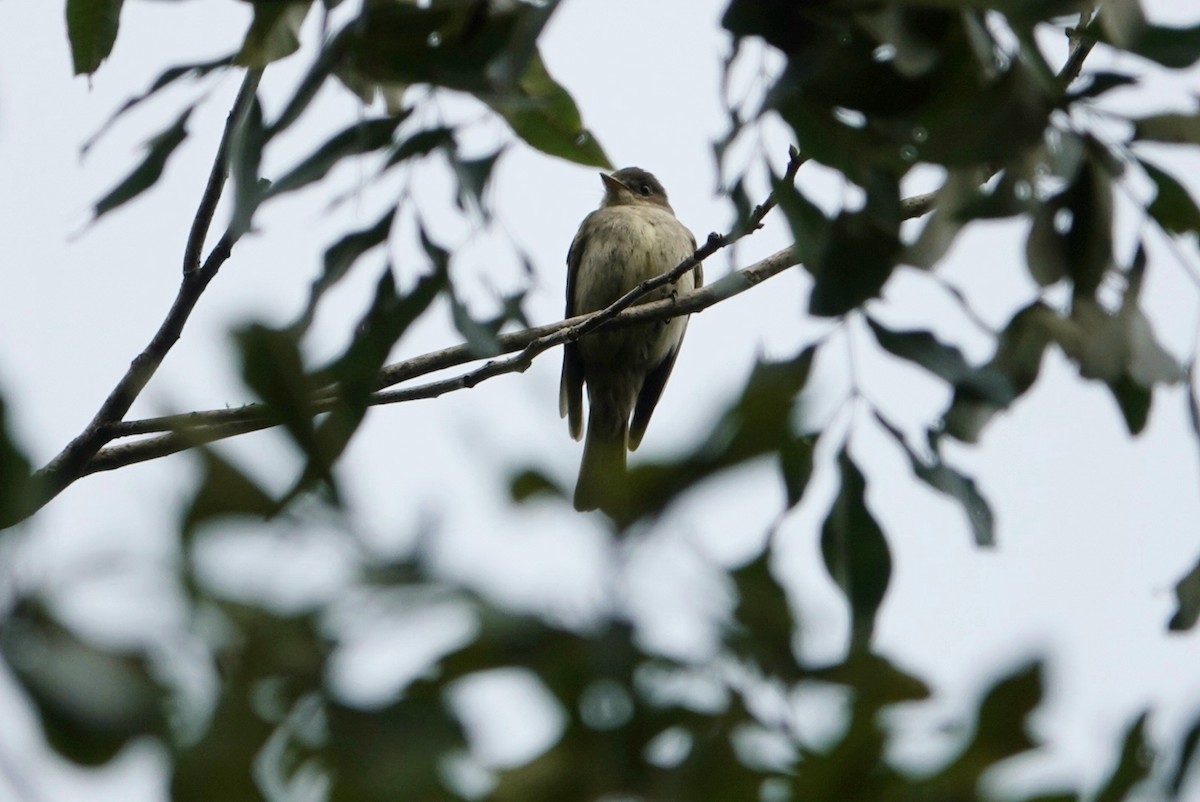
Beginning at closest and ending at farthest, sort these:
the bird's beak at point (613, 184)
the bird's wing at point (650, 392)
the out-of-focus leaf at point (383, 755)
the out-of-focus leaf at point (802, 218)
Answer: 1. the out-of-focus leaf at point (383, 755)
2. the out-of-focus leaf at point (802, 218)
3. the bird's wing at point (650, 392)
4. the bird's beak at point (613, 184)

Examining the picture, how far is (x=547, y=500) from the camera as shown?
3.85 feet

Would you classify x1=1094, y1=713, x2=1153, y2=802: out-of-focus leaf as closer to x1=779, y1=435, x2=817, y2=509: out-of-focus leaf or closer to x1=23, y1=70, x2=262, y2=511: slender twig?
x1=779, y1=435, x2=817, y2=509: out-of-focus leaf

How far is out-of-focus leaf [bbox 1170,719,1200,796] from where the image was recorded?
47.8 inches

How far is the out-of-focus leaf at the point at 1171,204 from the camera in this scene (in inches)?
82.4

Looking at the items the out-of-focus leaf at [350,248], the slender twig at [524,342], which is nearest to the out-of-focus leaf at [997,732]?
the out-of-focus leaf at [350,248]

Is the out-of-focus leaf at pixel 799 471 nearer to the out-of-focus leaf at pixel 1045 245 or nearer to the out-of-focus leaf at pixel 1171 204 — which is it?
the out-of-focus leaf at pixel 1045 245

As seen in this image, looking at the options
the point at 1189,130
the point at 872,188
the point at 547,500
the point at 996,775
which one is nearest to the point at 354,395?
the point at 547,500

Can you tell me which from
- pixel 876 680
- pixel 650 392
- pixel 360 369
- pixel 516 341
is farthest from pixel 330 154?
pixel 650 392

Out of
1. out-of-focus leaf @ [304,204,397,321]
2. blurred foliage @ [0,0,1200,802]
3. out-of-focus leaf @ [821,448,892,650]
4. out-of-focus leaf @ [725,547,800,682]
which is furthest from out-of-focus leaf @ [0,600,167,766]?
out-of-focus leaf @ [304,204,397,321]

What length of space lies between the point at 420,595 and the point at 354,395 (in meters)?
0.70

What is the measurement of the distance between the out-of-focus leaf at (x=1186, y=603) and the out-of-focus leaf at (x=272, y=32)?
1505mm

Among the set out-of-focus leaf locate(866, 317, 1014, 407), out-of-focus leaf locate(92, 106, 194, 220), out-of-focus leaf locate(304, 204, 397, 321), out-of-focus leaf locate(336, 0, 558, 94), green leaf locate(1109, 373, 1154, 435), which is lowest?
green leaf locate(1109, 373, 1154, 435)

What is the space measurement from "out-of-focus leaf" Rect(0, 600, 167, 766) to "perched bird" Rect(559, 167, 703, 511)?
571 cm

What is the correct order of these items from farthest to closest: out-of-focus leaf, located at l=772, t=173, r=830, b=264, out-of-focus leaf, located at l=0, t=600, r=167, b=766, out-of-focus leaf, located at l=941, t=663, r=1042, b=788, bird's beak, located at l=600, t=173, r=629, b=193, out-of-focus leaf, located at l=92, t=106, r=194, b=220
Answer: bird's beak, located at l=600, t=173, r=629, b=193
out-of-focus leaf, located at l=92, t=106, r=194, b=220
out-of-focus leaf, located at l=772, t=173, r=830, b=264
out-of-focus leaf, located at l=941, t=663, r=1042, b=788
out-of-focus leaf, located at l=0, t=600, r=167, b=766
